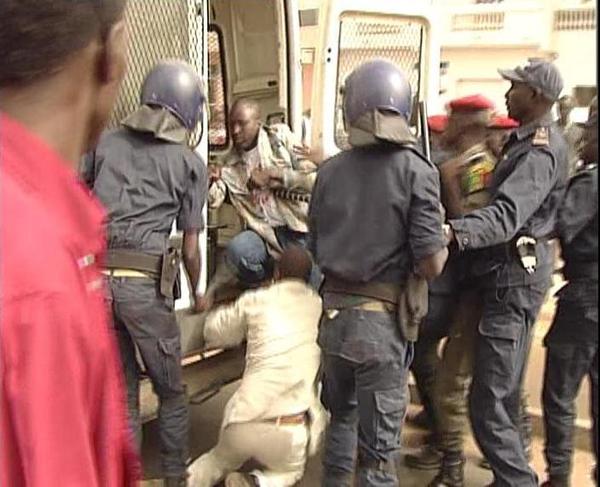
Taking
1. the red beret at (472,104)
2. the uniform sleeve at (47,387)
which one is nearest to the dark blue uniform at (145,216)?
the red beret at (472,104)

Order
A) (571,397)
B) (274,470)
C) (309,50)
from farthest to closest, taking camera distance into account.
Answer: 1. (309,50)
2. (274,470)
3. (571,397)

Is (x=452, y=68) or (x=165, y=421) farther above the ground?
(x=452, y=68)

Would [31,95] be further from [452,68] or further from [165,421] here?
[452,68]

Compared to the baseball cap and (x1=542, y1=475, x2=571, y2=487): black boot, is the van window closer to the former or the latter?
the baseball cap

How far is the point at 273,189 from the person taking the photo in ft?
15.7

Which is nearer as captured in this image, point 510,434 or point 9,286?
point 9,286

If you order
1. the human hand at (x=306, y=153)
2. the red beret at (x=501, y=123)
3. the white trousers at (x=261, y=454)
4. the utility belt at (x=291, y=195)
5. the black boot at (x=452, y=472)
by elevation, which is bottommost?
the black boot at (x=452, y=472)

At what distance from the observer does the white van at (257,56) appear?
3953 millimetres

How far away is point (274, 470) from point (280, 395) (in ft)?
1.05

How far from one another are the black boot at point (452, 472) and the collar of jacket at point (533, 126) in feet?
4.68

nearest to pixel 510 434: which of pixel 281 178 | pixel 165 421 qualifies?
pixel 165 421

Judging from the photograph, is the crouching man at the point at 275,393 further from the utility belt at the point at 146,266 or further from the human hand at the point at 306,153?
the human hand at the point at 306,153

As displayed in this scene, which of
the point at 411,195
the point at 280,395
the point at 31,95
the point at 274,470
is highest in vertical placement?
the point at 31,95

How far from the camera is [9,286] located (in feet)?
3.20
